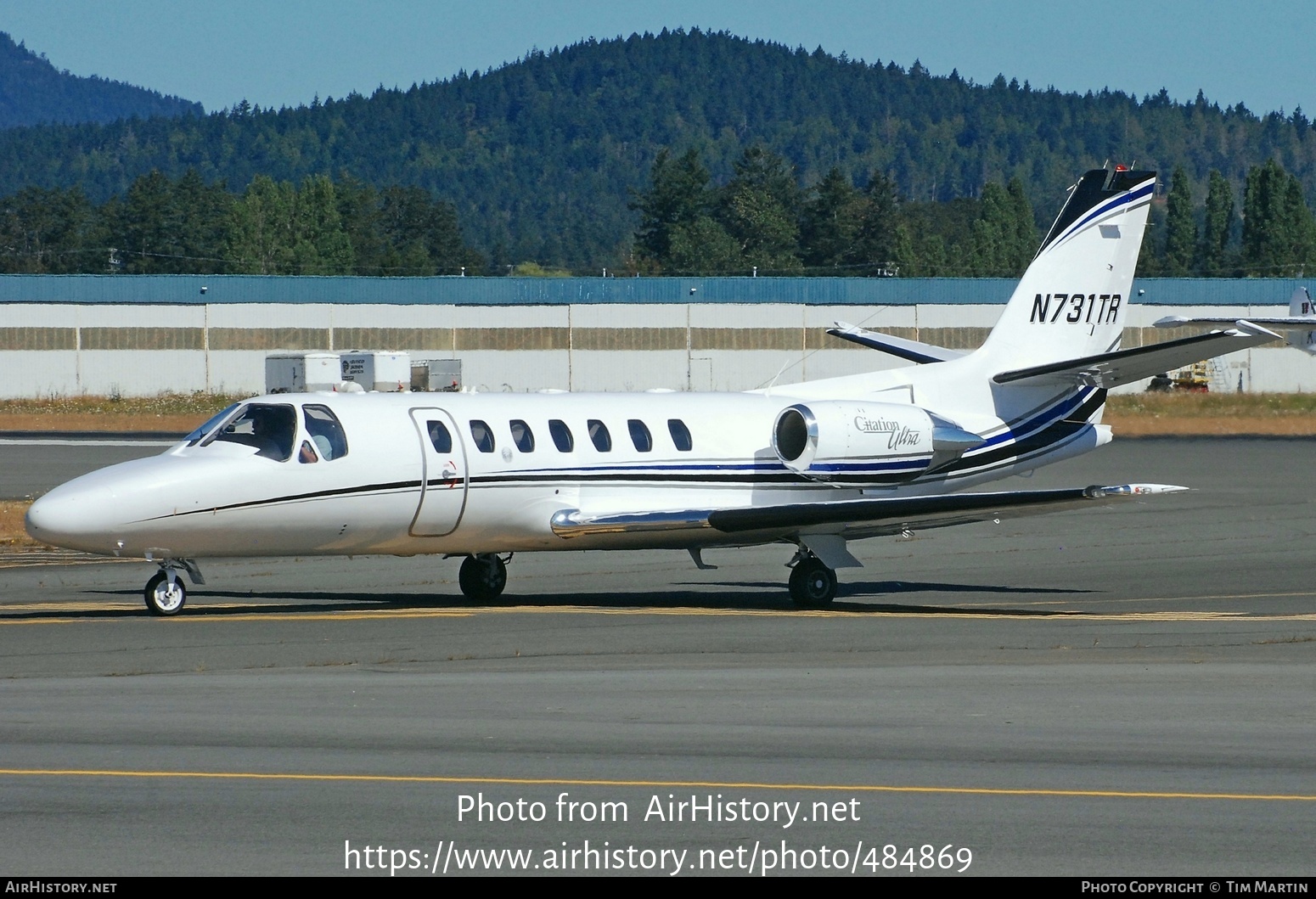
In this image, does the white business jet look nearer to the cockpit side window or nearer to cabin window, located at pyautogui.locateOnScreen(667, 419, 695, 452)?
cabin window, located at pyautogui.locateOnScreen(667, 419, 695, 452)

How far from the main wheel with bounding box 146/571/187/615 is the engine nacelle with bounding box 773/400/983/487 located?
24.0ft

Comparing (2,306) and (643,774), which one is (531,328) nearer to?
(2,306)

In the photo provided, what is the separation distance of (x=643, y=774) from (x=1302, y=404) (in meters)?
61.5

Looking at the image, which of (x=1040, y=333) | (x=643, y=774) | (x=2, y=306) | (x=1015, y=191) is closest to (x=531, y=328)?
(x=2, y=306)

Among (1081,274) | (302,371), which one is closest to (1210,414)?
(302,371)

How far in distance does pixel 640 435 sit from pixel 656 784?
34.8 feet

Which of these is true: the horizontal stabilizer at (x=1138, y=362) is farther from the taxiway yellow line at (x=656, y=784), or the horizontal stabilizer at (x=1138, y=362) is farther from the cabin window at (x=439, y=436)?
the taxiway yellow line at (x=656, y=784)

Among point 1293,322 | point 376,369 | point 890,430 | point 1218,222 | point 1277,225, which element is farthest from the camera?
point 1218,222

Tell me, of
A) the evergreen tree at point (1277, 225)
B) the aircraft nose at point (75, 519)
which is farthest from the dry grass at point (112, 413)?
the evergreen tree at point (1277, 225)

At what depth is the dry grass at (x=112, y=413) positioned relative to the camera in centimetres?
Result: 5888

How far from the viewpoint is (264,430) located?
17.1m

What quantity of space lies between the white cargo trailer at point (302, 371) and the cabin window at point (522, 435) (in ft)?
150

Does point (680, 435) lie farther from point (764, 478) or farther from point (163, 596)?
point (163, 596)

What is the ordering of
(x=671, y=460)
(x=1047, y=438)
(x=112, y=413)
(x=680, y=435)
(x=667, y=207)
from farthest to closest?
1. (x=667, y=207)
2. (x=112, y=413)
3. (x=1047, y=438)
4. (x=680, y=435)
5. (x=671, y=460)
